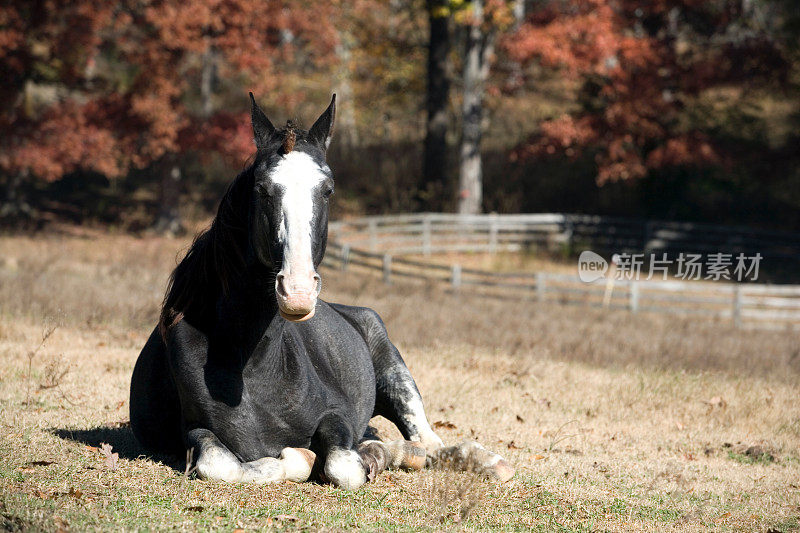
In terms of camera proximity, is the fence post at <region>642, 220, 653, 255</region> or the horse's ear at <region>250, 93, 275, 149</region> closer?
the horse's ear at <region>250, 93, 275, 149</region>

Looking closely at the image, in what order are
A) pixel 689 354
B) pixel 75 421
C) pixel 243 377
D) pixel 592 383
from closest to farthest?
pixel 243 377 → pixel 75 421 → pixel 592 383 → pixel 689 354

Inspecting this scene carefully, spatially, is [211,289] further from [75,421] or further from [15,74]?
[15,74]

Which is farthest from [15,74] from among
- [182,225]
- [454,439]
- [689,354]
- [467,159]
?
[454,439]

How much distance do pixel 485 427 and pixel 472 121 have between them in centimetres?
2234

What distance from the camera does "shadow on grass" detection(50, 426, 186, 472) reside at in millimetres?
6414

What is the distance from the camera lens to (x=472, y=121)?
98.4ft

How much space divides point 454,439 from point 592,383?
3.45 metres

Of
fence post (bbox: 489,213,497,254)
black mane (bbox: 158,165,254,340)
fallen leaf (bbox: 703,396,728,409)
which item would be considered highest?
black mane (bbox: 158,165,254,340)

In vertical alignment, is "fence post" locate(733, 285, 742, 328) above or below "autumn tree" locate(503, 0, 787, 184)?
below

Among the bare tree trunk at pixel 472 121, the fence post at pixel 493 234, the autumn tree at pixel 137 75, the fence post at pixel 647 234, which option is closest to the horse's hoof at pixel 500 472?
the autumn tree at pixel 137 75

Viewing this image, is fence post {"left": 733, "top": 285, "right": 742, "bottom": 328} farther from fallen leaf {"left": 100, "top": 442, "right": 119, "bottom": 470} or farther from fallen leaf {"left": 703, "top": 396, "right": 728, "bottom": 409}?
fallen leaf {"left": 100, "top": 442, "right": 119, "bottom": 470}

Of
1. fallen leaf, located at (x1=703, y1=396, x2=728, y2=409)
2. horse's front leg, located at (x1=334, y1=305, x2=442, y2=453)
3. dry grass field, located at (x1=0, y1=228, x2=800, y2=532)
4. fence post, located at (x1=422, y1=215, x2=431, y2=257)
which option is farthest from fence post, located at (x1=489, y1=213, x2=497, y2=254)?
horse's front leg, located at (x1=334, y1=305, x2=442, y2=453)

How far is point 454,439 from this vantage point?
7977 millimetres

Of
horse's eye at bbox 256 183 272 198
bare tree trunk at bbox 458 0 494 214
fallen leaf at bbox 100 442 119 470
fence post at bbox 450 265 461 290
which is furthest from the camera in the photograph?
bare tree trunk at bbox 458 0 494 214
